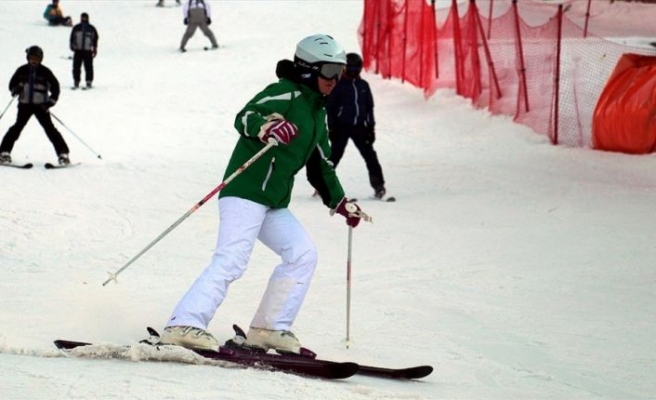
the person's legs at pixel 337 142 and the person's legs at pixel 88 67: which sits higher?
the person's legs at pixel 337 142

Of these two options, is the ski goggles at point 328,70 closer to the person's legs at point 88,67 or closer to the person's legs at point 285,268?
the person's legs at point 285,268

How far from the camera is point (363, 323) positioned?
25.2 feet

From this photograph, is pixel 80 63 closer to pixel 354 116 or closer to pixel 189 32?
pixel 189 32

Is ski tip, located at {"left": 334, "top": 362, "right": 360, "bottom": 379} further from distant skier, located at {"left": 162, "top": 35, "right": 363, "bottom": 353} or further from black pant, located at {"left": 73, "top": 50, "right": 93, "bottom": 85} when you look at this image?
black pant, located at {"left": 73, "top": 50, "right": 93, "bottom": 85}

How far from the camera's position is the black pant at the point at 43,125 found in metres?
14.2

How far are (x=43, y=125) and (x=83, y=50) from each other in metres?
7.94

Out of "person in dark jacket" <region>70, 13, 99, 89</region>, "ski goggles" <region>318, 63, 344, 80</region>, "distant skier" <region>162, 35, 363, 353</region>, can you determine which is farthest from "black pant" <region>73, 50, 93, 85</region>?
"ski goggles" <region>318, 63, 344, 80</region>

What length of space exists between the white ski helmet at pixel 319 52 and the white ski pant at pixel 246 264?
2.48 ft

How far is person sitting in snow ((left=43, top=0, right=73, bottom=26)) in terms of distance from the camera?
29.5 m

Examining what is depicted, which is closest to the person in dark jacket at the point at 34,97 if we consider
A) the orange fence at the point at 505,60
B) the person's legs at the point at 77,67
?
the orange fence at the point at 505,60

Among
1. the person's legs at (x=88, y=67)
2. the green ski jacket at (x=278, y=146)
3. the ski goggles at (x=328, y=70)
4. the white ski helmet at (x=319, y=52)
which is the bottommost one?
the person's legs at (x=88, y=67)

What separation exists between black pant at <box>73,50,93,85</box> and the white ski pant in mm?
16129

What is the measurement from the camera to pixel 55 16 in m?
29.5

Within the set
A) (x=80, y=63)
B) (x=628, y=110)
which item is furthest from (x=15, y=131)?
(x=80, y=63)
